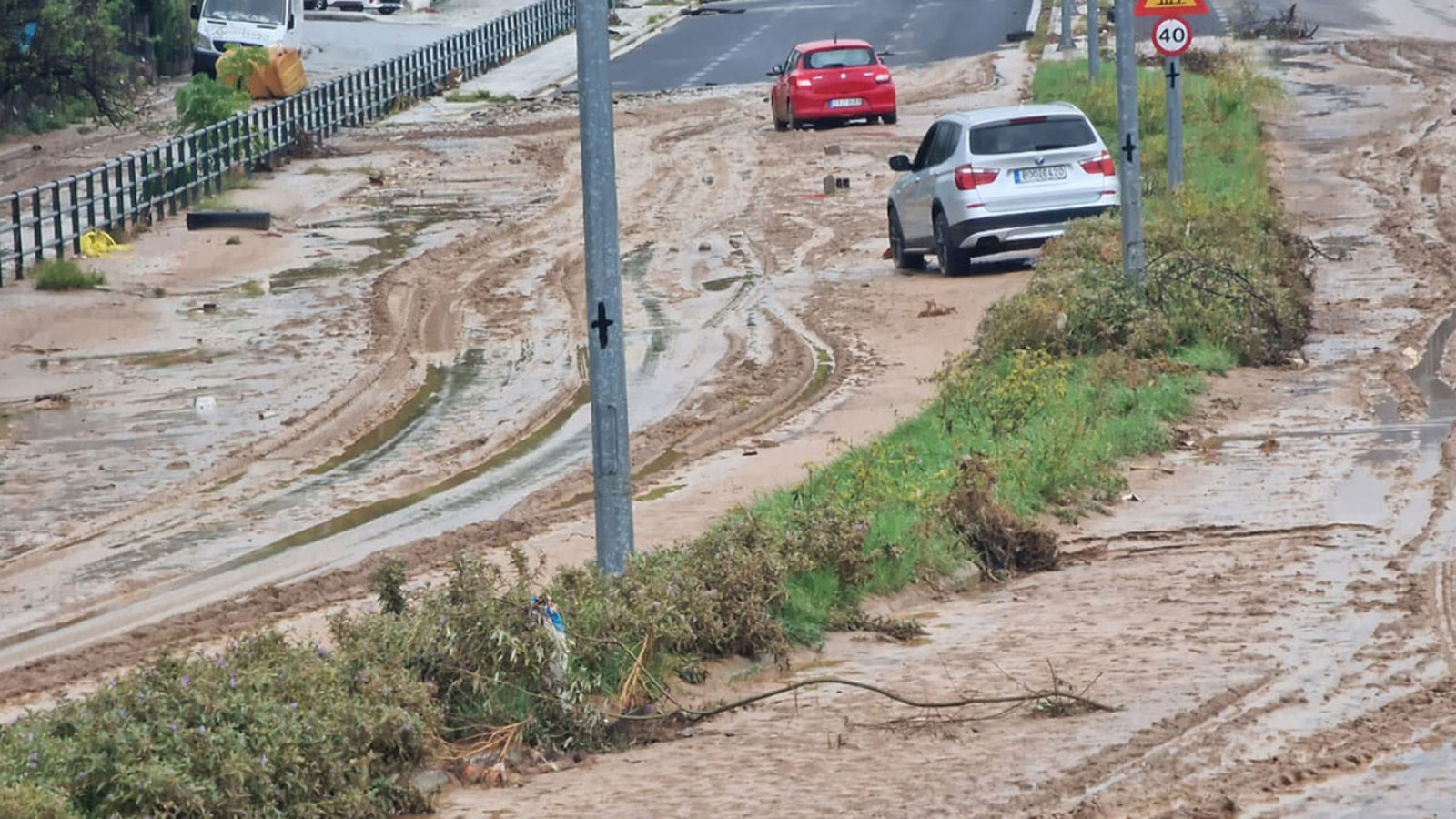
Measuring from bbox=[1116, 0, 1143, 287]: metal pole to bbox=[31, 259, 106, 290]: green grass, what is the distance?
12.0m

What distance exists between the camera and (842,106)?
3925 cm

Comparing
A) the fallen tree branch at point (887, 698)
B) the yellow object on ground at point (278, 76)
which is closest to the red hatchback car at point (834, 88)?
the yellow object on ground at point (278, 76)

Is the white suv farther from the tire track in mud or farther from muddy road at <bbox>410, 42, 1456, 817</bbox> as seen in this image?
the tire track in mud

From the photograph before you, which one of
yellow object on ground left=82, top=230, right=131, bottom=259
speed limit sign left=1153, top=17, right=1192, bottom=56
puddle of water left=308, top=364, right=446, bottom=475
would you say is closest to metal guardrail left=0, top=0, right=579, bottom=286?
yellow object on ground left=82, top=230, right=131, bottom=259

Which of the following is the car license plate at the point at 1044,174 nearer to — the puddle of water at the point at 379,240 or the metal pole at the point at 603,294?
the puddle of water at the point at 379,240

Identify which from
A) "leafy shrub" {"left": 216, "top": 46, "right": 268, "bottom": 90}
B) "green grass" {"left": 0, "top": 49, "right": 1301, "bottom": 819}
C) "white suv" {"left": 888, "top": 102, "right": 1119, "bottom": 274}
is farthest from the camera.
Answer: "leafy shrub" {"left": 216, "top": 46, "right": 268, "bottom": 90}

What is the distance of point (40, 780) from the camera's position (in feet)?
23.1

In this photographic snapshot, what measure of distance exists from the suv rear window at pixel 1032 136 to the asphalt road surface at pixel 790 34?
27826 millimetres

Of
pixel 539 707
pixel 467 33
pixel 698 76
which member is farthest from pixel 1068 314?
pixel 467 33

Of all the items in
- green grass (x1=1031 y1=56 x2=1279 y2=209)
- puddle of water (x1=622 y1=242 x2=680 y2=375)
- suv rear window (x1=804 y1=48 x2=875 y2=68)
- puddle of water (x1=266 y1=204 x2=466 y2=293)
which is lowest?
puddle of water (x1=622 y1=242 x2=680 y2=375)

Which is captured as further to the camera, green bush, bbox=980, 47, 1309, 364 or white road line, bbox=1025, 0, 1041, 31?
white road line, bbox=1025, 0, 1041, 31

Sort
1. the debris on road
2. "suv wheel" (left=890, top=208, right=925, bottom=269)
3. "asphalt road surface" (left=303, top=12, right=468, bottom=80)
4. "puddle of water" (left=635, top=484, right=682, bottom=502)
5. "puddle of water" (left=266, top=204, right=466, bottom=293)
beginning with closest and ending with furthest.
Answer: "puddle of water" (left=635, top=484, right=682, bottom=502)
"suv wheel" (left=890, top=208, right=925, bottom=269)
"puddle of water" (left=266, top=204, right=466, bottom=293)
the debris on road
"asphalt road surface" (left=303, top=12, right=468, bottom=80)

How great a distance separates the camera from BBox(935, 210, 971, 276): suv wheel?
72.6ft

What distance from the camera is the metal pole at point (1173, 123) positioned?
22484 mm
